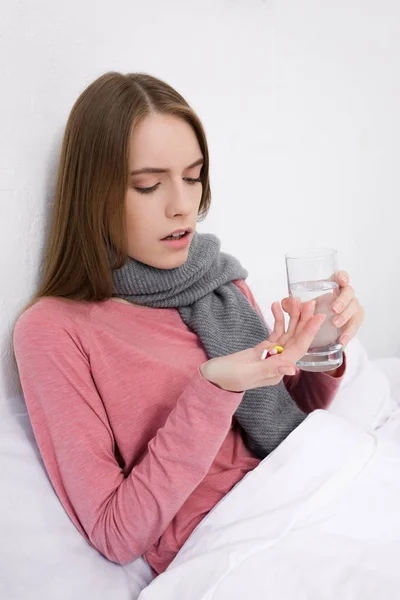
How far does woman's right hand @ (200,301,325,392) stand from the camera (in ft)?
3.23

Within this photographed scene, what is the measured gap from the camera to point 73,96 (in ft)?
4.33

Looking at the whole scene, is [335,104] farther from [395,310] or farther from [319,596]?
[319,596]

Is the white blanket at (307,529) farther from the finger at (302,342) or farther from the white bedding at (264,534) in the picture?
the finger at (302,342)

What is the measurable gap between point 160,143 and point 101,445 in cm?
48

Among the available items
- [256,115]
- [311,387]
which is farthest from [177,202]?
[256,115]

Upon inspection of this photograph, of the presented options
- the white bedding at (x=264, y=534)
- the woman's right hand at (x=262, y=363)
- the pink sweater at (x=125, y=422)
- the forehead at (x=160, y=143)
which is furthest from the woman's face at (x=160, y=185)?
the white bedding at (x=264, y=534)

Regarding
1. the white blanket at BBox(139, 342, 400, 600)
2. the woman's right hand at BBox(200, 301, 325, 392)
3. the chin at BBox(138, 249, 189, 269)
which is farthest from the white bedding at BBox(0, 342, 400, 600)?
the chin at BBox(138, 249, 189, 269)

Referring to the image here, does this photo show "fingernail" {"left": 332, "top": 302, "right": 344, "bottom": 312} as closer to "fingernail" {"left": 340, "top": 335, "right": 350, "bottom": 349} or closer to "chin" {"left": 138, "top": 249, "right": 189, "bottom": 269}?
"fingernail" {"left": 340, "top": 335, "right": 350, "bottom": 349}

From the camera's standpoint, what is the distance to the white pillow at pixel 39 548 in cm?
103

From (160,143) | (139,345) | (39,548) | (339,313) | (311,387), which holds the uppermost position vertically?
(160,143)

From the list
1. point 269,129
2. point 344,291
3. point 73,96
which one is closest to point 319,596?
point 344,291

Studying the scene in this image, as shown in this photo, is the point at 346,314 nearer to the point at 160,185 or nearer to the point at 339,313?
the point at 339,313

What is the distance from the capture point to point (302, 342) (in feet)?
3.28

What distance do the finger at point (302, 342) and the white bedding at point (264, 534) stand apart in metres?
0.24
